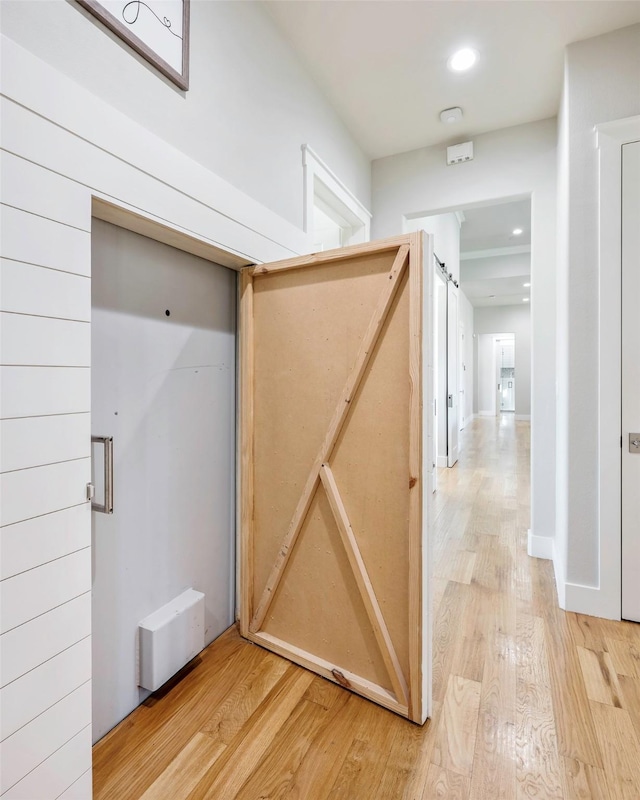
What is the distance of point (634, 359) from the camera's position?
6.86 feet

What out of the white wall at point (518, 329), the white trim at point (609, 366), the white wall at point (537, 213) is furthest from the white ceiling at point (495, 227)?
the white wall at point (518, 329)

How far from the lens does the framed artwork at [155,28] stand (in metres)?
1.23

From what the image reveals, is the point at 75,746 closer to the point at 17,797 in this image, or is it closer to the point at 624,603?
the point at 17,797

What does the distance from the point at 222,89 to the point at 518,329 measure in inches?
439

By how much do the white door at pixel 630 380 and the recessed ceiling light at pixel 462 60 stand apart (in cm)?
98

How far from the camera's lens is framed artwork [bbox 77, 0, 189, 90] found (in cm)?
123

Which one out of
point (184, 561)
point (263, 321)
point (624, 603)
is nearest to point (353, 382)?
point (263, 321)

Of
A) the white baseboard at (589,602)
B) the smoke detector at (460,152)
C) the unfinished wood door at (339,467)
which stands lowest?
the white baseboard at (589,602)

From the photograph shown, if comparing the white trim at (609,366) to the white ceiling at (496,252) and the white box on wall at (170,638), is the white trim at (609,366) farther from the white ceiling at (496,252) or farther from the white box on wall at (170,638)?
the white ceiling at (496,252)

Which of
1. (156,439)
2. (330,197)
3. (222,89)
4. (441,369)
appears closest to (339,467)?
(156,439)

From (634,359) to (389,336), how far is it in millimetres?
1436

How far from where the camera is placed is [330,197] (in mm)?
2762

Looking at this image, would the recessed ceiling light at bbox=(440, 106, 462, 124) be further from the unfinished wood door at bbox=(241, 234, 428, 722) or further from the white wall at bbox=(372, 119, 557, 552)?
the unfinished wood door at bbox=(241, 234, 428, 722)

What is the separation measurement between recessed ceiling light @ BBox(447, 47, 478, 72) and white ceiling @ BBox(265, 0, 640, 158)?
3 cm
